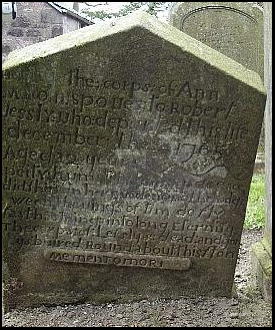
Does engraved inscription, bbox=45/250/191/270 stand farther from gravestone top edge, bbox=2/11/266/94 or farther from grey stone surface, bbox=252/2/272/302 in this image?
gravestone top edge, bbox=2/11/266/94

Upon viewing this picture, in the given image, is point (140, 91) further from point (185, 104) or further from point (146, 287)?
point (146, 287)

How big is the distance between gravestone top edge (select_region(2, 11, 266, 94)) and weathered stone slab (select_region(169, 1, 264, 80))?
14.0ft

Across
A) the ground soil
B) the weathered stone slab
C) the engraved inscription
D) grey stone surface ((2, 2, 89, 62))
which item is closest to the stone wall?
grey stone surface ((2, 2, 89, 62))

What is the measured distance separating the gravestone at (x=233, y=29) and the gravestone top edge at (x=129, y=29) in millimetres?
4282

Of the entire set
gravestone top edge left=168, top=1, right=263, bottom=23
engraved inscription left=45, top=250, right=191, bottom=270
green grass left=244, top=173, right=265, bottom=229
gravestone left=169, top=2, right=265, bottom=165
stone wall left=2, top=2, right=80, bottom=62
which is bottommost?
engraved inscription left=45, top=250, right=191, bottom=270

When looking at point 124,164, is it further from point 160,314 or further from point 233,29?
point 233,29

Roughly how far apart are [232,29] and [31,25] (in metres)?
3.87

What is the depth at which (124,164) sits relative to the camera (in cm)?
340

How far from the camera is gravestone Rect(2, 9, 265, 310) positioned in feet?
10.6

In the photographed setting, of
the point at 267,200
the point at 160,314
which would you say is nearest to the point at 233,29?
the point at 267,200

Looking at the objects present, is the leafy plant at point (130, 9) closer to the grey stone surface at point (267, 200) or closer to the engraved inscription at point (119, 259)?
the grey stone surface at point (267, 200)

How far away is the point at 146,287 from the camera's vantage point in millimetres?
3662

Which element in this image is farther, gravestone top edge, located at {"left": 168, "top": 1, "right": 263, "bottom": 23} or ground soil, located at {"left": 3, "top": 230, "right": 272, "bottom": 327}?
gravestone top edge, located at {"left": 168, "top": 1, "right": 263, "bottom": 23}

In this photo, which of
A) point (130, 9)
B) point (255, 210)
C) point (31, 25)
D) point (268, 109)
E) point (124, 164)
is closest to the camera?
point (124, 164)
